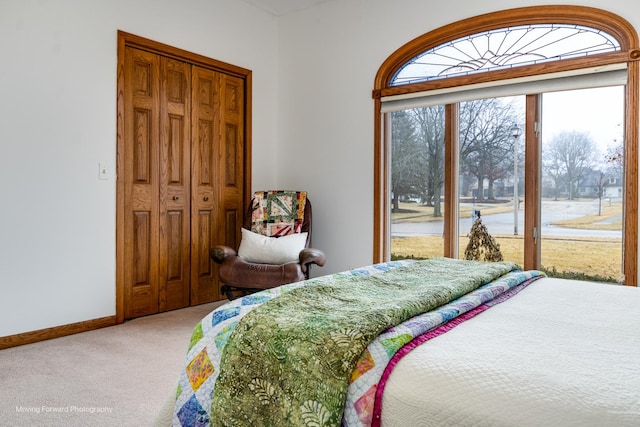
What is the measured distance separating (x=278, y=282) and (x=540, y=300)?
2.13m

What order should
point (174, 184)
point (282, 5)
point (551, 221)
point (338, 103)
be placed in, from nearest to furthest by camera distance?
point (551, 221)
point (174, 184)
point (338, 103)
point (282, 5)

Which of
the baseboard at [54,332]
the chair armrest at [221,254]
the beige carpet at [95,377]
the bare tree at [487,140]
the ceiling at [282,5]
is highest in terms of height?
the ceiling at [282,5]

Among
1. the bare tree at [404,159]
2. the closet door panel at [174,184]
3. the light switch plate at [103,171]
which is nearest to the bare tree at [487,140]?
the bare tree at [404,159]

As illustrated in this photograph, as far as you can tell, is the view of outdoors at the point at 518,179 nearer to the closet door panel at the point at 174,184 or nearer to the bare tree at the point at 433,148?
the bare tree at the point at 433,148

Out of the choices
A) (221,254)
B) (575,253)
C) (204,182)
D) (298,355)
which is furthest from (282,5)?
(298,355)

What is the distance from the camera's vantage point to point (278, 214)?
416cm

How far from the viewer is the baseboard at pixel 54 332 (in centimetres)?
292

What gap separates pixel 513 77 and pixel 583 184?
914 mm

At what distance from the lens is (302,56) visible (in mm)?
4617

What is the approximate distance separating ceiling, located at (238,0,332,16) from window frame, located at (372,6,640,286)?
1.03 m

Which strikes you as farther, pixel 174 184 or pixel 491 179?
pixel 174 184

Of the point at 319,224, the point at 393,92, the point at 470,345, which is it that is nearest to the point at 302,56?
the point at 393,92

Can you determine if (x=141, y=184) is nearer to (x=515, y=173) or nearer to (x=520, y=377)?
(x=515, y=173)

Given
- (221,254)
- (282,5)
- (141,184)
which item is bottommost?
(221,254)
